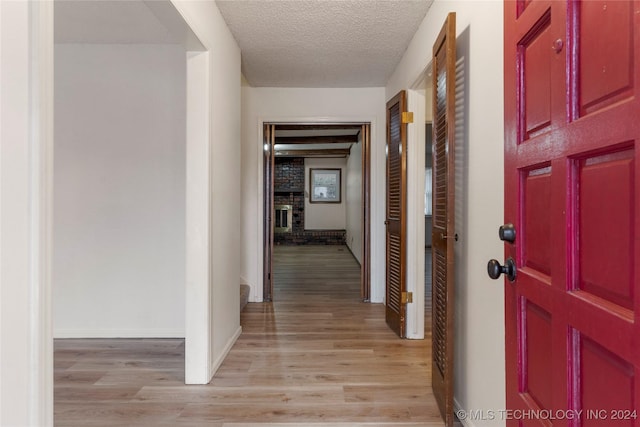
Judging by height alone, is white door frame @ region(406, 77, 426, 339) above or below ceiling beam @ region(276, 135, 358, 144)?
below

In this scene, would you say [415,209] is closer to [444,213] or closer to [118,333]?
[444,213]

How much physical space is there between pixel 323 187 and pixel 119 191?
285 inches

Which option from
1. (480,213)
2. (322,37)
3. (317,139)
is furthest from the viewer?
(317,139)

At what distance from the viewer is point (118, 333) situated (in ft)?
9.29

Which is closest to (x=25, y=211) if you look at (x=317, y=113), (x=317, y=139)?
(x=317, y=113)

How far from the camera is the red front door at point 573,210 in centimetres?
62

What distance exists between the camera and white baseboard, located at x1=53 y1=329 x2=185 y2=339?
9.23 feet

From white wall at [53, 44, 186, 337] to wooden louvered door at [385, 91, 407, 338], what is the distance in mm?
1737

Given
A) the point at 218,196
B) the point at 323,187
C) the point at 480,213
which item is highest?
the point at 323,187

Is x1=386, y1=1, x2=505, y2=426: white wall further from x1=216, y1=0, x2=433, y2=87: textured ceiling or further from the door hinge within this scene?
the door hinge

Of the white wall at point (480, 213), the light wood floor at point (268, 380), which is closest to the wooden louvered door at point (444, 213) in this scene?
the white wall at point (480, 213)

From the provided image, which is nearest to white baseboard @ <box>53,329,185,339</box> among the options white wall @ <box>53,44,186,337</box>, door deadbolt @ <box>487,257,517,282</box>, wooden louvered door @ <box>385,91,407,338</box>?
white wall @ <box>53,44,186,337</box>

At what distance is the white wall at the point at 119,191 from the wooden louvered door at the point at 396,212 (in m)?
1.74

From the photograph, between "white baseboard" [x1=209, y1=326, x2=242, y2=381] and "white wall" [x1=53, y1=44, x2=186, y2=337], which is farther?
"white wall" [x1=53, y1=44, x2=186, y2=337]
